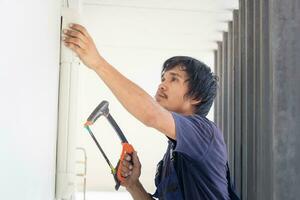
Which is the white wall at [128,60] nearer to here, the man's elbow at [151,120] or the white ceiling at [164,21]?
the white ceiling at [164,21]

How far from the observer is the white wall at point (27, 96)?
0.52 metres

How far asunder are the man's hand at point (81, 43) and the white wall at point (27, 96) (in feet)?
0.24

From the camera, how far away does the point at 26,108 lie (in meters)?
0.65

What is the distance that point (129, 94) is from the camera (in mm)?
1194

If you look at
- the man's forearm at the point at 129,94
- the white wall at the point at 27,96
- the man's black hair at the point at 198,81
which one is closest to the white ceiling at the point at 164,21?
the man's black hair at the point at 198,81

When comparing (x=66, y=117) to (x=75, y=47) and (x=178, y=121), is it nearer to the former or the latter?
(x=75, y=47)

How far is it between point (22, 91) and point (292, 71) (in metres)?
1.35

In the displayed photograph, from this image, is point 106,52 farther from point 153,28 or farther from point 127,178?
point 127,178

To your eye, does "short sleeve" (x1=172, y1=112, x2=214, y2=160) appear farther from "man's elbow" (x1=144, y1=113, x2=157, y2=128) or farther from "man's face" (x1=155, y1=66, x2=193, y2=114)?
"man's face" (x1=155, y1=66, x2=193, y2=114)

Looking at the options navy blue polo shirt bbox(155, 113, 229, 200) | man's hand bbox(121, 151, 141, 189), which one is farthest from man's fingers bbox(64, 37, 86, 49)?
man's hand bbox(121, 151, 141, 189)

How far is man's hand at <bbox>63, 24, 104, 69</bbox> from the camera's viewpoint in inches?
43.0

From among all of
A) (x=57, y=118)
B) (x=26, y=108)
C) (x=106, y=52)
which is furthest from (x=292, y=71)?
(x=106, y=52)

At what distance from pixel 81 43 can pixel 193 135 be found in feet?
1.59

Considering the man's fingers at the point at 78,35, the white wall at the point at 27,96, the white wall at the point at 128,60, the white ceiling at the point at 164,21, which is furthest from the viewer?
the white wall at the point at 128,60
